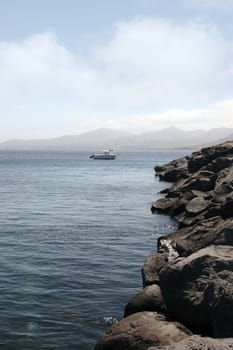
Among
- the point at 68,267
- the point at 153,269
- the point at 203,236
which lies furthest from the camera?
the point at 68,267

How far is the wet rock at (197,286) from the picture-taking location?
13.4 m

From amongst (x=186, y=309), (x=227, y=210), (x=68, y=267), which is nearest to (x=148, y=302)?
(x=186, y=309)

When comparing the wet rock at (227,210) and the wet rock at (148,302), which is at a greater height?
the wet rock at (227,210)

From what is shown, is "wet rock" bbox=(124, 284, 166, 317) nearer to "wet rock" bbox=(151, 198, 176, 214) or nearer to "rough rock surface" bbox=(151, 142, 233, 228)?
"rough rock surface" bbox=(151, 142, 233, 228)

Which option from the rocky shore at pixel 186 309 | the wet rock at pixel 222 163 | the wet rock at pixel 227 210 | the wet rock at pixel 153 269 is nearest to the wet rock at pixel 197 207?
the wet rock at pixel 227 210

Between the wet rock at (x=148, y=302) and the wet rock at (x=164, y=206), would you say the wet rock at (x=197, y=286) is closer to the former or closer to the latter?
the wet rock at (x=148, y=302)

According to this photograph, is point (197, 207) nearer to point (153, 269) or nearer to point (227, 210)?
point (227, 210)

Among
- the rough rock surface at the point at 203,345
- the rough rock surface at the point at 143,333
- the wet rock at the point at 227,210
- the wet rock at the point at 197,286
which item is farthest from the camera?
the wet rock at the point at 227,210

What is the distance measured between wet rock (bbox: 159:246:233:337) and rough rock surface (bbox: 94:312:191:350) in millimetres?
462

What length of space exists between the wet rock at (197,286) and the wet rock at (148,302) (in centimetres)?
48

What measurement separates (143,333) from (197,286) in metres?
2.12

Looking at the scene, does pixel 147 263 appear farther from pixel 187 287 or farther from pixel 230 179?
pixel 230 179

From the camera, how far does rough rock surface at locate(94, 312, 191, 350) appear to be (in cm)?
1301

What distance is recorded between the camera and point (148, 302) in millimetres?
15656
